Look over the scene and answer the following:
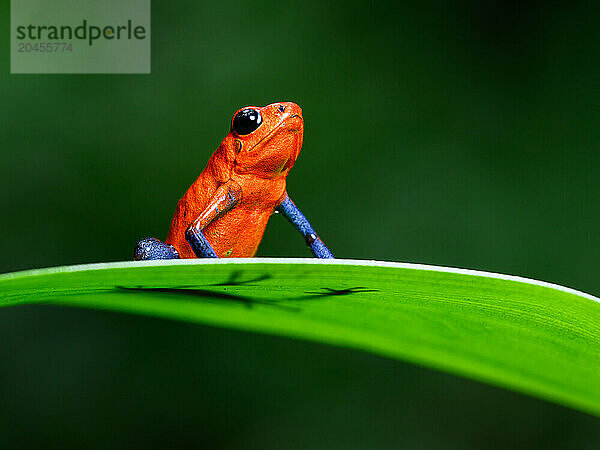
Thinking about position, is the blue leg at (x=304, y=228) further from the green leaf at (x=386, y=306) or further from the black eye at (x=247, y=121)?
the green leaf at (x=386, y=306)

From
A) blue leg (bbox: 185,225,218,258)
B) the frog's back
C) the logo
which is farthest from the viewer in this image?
the logo

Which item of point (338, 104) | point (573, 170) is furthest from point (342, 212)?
point (573, 170)

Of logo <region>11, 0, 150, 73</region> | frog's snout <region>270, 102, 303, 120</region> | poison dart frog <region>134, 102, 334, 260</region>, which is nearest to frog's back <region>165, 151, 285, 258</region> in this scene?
poison dart frog <region>134, 102, 334, 260</region>

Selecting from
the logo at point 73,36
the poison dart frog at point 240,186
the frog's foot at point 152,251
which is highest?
the logo at point 73,36

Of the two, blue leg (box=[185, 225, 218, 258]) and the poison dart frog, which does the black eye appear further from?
blue leg (box=[185, 225, 218, 258])

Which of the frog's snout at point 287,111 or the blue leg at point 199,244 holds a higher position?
the frog's snout at point 287,111

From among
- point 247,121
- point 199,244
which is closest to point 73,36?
point 247,121

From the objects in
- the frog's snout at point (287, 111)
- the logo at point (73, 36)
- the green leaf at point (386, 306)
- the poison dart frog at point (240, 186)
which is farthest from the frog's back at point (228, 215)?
the logo at point (73, 36)

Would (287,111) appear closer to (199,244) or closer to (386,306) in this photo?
(199,244)
